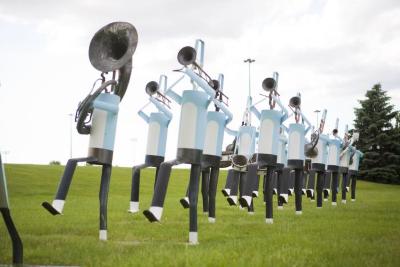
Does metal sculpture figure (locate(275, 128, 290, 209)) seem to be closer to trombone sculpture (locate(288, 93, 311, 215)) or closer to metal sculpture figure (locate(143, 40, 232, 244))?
trombone sculpture (locate(288, 93, 311, 215))

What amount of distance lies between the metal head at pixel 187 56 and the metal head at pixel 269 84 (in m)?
4.41

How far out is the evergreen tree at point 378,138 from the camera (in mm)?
52250

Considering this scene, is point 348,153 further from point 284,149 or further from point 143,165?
point 143,165

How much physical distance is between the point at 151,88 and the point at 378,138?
42.8m

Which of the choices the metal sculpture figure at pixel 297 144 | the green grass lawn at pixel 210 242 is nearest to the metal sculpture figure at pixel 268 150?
the green grass lawn at pixel 210 242

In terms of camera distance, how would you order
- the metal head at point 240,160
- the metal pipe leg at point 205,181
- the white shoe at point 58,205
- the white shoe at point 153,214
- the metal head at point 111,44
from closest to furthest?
the white shoe at point 153,214, the white shoe at point 58,205, the metal head at point 111,44, the metal pipe leg at point 205,181, the metal head at point 240,160

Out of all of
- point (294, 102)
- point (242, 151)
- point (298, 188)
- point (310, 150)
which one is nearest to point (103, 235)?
point (242, 151)

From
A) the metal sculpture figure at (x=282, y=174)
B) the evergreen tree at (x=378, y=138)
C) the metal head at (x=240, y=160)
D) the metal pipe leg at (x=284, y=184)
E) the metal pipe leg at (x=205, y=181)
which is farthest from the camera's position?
the evergreen tree at (x=378, y=138)

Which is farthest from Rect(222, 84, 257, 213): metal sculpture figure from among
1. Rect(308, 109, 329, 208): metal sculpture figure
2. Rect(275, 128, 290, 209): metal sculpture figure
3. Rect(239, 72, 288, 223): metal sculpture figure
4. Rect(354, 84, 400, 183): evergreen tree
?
Rect(354, 84, 400, 183): evergreen tree

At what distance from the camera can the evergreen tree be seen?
171ft

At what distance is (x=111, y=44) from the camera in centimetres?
995

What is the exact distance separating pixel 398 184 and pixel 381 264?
160ft

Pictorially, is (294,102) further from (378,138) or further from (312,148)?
(378,138)

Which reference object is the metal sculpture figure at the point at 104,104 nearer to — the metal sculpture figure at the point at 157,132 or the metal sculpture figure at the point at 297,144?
the metal sculpture figure at the point at 157,132
